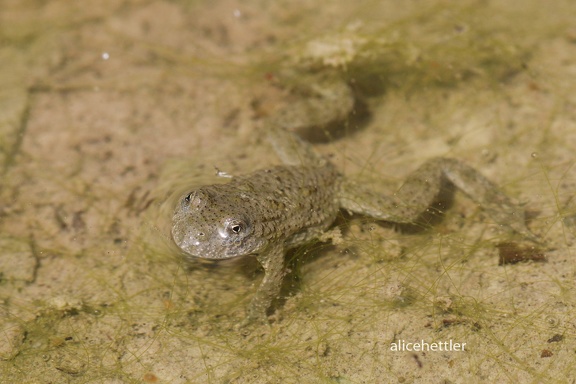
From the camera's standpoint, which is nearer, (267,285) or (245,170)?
(267,285)

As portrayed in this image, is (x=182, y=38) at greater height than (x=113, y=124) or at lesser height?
greater

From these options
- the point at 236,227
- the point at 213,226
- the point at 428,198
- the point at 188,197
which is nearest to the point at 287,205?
the point at 236,227

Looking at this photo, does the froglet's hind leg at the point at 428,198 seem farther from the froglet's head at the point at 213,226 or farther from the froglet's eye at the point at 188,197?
the froglet's eye at the point at 188,197

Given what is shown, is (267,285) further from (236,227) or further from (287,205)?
(287,205)

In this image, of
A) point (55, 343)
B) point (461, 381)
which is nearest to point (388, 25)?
point (461, 381)

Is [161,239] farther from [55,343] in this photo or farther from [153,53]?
[153,53]

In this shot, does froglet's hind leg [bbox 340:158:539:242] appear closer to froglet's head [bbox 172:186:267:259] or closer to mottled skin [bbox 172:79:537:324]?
mottled skin [bbox 172:79:537:324]

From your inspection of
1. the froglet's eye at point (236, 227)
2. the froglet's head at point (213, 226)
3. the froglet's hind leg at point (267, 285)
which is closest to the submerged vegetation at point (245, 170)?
the froglet's hind leg at point (267, 285)
